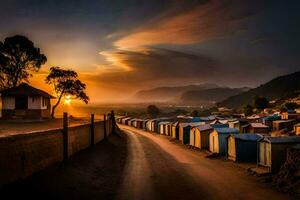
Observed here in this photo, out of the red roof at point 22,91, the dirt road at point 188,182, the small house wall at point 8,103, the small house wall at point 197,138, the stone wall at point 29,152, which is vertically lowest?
the dirt road at point 188,182

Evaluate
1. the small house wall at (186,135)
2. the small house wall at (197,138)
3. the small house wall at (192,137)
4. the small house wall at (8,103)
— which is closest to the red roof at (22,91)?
the small house wall at (8,103)

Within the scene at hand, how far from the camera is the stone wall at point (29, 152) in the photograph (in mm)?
12414

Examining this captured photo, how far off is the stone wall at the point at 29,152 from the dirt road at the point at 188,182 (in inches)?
170

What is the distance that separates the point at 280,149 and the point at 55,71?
5666 centimetres

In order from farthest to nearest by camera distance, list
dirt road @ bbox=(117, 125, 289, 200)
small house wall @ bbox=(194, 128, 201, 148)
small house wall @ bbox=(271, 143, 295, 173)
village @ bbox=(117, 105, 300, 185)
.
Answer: small house wall @ bbox=(194, 128, 201, 148) < village @ bbox=(117, 105, 300, 185) < small house wall @ bbox=(271, 143, 295, 173) < dirt road @ bbox=(117, 125, 289, 200)

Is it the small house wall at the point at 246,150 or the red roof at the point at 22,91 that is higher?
the red roof at the point at 22,91

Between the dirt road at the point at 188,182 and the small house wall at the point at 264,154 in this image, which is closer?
the dirt road at the point at 188,182

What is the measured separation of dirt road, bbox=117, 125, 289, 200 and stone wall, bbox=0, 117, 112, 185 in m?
4.32

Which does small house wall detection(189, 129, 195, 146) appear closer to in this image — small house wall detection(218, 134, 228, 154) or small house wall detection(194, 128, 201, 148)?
small house wall detection(194, 128, 201, 148)

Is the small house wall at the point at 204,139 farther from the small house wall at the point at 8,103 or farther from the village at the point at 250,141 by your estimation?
the small house wall at the point at 8,103

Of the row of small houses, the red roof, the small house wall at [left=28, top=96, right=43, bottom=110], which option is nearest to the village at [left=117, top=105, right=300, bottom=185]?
the row of small houses

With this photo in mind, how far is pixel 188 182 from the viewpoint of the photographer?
789 inches

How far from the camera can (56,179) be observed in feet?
53.2

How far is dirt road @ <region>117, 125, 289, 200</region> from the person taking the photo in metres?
16.9
